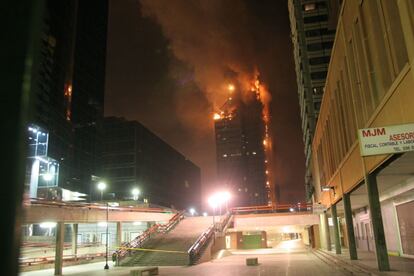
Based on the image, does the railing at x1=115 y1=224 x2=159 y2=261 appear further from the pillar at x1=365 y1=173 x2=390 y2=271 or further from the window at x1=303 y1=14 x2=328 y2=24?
the window at x1=303 y1=14 x2=328 y2=24

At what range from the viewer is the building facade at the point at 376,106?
14.1 m

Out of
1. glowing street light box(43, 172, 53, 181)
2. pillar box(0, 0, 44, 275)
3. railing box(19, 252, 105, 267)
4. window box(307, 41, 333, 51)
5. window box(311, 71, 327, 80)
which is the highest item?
window box(307, 41, 333, 51)

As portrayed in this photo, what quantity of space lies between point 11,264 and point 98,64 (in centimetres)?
8948

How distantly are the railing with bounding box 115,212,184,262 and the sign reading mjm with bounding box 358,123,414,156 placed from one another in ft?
87.2

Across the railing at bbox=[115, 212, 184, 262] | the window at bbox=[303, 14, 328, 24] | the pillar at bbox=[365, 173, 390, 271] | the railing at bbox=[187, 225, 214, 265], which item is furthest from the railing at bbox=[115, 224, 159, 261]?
the window at bbox=[303, 14, 328, 24]

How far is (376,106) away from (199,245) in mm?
25462

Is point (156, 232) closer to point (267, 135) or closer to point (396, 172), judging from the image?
point (396, 172)

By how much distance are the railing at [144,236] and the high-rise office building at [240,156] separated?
4113 inches

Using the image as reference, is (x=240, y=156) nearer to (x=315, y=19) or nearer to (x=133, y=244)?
(x=315, y=19)

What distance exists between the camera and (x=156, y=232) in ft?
150

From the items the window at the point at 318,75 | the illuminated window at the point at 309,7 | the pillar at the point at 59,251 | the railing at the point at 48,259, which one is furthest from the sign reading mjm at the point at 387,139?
the illuminated window at the point at 309,7

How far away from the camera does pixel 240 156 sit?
16475cm

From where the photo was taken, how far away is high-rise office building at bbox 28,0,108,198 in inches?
2463

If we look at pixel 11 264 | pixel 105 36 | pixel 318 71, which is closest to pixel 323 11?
pixel 318 71
